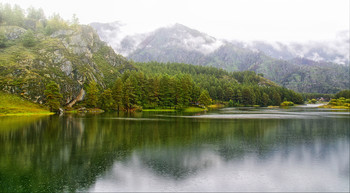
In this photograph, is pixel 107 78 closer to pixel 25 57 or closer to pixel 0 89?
pixel 25 57

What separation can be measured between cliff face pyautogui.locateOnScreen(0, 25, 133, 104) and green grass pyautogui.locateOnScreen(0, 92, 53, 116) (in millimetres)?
3969

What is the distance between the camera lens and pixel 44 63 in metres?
125

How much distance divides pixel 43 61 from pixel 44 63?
1.68 m

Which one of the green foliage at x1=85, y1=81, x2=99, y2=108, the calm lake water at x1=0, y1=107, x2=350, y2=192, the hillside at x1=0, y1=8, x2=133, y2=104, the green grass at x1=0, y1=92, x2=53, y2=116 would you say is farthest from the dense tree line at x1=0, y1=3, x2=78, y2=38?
the calm lake water at x1=0, y1=107, x2=350, y2=192

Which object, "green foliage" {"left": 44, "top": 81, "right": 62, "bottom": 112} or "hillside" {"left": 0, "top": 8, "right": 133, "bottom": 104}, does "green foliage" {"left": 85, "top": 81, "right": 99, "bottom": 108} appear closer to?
"hillside" {"left": 0, "top": 8, "right": 133, "bottom": 104}

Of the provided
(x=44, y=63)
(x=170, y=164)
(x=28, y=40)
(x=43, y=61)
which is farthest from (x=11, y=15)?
(x=170, y=164)

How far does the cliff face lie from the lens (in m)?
108

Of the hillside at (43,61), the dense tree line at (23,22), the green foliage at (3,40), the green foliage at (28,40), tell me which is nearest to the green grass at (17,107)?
the hillside at (43,61)

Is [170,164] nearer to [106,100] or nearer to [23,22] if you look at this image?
[106,100]

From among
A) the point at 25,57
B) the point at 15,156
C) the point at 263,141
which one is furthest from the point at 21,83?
the point at 263,141

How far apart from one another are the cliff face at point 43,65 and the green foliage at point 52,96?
14.7 feet

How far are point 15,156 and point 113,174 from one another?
15038 millimetres

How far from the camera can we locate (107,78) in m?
178

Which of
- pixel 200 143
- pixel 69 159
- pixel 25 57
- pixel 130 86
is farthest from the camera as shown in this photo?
pixel 130 86
